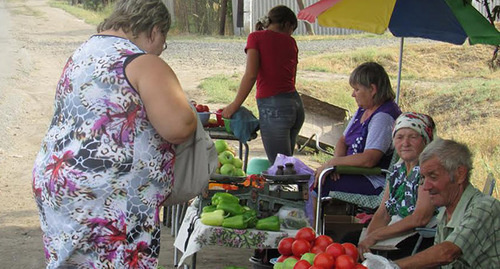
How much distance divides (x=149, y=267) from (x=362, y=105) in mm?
2495

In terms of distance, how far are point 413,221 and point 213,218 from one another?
113cm

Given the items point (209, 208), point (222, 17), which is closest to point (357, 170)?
point (209, 208)

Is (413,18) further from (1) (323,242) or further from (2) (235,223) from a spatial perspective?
(1) (323,242)

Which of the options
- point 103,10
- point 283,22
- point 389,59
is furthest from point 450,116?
point 103,10

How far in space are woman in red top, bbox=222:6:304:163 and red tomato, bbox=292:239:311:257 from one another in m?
2.57

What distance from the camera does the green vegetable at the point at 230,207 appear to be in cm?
451

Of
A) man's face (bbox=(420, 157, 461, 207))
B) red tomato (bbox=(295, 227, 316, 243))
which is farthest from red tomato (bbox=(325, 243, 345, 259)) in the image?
man's face (bbox=(420, 157, 461, 207))

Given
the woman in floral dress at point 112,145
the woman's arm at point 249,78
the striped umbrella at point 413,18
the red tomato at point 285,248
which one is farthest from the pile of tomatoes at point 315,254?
the woman's arm at point 249,78

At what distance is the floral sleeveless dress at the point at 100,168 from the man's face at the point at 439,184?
126 cm

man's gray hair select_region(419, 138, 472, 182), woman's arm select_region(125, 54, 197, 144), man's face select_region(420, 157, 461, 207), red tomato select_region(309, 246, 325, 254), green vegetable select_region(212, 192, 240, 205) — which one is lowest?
green vegetable select_region(212, 192, 240, 205)

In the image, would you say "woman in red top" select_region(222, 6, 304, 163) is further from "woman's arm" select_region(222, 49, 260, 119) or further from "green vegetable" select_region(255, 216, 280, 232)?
"green vegetable" select_region(255, 216, 280, 232)

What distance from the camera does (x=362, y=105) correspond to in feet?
17.8

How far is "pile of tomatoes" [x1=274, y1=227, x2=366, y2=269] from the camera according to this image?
3.42 m

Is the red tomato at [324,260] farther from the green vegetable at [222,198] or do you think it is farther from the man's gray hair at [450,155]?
the green vegetable at [222,198]
